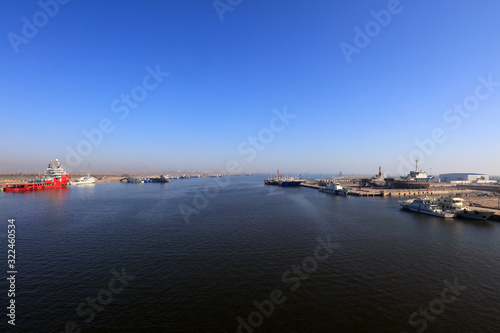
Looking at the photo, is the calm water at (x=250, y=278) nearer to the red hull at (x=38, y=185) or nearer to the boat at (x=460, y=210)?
the boat at (x=460, y=210)

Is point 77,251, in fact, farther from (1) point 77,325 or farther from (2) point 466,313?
(2) point 466,313

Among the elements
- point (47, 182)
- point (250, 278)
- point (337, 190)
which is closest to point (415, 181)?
point (337, 190)

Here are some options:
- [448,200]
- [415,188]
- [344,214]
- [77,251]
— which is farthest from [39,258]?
[415,188]

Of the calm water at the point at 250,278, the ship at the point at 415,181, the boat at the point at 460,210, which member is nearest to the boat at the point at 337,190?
the ship at the point at 415,181

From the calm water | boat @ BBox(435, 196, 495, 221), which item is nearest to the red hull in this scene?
the calm water

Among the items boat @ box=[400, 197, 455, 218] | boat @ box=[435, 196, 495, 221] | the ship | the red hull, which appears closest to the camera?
boat @ box=[435, 196, 495, 221]

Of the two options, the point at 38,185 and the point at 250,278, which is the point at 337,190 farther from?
the point at 38,185

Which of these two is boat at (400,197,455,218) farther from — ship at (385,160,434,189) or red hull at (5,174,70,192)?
red hull at (5,174,70,192)
